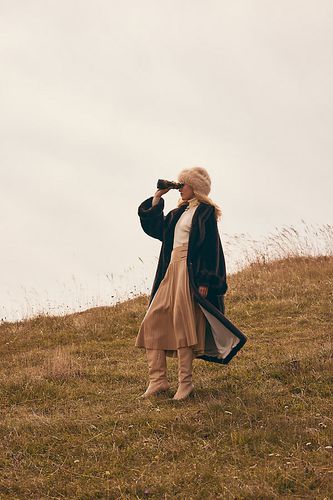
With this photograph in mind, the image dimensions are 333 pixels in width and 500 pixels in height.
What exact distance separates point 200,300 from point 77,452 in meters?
2.18

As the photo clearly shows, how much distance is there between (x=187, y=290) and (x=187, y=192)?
3.44 feet

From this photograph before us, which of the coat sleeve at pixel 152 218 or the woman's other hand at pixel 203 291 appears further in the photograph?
the coat sleeve at pixel 152 218

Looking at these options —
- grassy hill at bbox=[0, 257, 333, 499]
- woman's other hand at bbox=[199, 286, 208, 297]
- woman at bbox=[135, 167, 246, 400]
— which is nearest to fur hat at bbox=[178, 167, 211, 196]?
woman at bbox=[135, 167, 246, 400]

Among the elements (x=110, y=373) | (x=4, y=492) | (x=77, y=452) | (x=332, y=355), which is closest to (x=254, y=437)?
(x=77, y=452)

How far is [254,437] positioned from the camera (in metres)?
6.49

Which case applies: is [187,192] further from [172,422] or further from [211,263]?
[172,422]

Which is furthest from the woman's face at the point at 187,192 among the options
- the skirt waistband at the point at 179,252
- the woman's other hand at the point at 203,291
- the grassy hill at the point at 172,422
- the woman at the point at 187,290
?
the grassy hill at the point at 172,422

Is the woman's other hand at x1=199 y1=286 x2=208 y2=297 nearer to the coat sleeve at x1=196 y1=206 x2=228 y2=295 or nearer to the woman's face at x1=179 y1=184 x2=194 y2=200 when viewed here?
the coat sleeve at x1=196 y1=206 x2=228 y2=295

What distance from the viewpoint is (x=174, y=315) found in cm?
809

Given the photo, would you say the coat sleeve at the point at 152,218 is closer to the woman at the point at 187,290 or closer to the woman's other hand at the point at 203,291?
the woman at the point at 187,290

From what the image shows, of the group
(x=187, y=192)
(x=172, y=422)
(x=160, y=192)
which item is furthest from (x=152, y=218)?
(x=172, y=422)

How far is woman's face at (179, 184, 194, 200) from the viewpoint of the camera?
8430mm

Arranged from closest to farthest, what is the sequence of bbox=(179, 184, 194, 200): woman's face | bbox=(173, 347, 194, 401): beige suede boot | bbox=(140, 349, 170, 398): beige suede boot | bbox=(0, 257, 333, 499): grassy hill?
1. bbox=(0, 257, 333, 499): grassy hill
2. bbox=(173, 347, 194, 401): beige suede boot
3. bbox=(140, 349, 170, 398): beige suede boot
4. bbox=(179, 184, 194, 200): woman's face

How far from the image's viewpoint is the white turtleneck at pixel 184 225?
8.31 m
